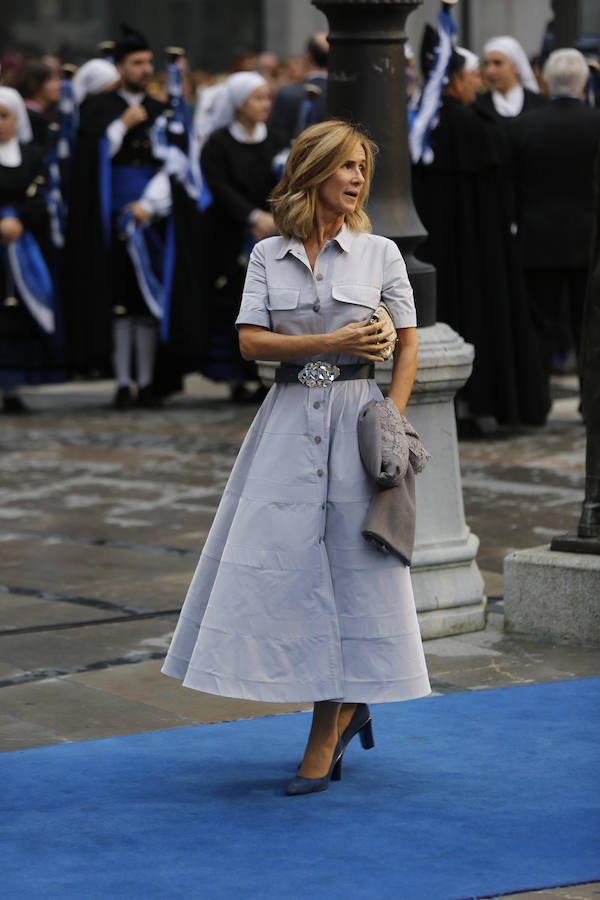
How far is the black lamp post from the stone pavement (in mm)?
1402

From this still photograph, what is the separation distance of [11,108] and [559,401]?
417cm

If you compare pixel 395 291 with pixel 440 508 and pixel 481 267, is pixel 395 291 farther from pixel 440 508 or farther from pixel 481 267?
pixel 481 267

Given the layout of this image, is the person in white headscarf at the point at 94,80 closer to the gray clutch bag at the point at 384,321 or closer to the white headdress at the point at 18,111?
the white headdress at the point at 18,111

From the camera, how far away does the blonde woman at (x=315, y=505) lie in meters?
4.79

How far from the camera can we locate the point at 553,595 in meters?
6.48

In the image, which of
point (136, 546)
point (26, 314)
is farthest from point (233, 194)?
point (136, 546)

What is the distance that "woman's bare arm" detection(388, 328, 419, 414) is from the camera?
16.1 ft

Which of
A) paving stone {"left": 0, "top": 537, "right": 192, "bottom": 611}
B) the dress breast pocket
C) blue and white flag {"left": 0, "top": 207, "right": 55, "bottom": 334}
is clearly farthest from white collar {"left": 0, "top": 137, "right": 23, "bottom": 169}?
the dress breast pocket

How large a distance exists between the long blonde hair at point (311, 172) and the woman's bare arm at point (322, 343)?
27 cm

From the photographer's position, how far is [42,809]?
466 cm

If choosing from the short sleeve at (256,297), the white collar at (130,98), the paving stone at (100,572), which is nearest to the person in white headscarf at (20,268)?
the white collar at (130,98)


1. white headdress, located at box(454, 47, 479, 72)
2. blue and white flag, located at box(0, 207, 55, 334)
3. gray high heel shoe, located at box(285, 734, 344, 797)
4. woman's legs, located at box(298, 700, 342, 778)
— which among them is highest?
white headdress, located at box(454, 47, 479, 72)

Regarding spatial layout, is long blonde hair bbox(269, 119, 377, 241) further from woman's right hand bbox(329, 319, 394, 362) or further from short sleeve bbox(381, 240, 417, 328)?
woman's right hand bbox(329, 319, 394, 362)

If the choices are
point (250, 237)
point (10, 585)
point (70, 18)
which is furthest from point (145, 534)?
point (70, 18)
